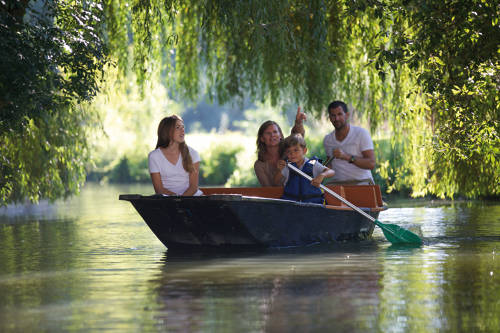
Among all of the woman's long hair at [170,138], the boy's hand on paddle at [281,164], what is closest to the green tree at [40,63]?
the woman's long hair at [170,138]

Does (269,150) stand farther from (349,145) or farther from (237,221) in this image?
(237,221)

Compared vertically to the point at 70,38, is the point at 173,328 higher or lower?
lower

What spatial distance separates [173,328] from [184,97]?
9423mm

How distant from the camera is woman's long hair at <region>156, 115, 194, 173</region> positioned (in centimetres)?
973

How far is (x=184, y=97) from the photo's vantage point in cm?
1485

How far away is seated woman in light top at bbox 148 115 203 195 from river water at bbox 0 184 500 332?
72cm

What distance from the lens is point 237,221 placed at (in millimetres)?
9484

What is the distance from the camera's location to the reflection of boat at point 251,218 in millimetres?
9312

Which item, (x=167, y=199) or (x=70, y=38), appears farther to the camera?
(x=70, y=38)

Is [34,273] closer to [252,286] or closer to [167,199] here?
[167,199]

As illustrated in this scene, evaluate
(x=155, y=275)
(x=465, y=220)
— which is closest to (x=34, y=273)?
(x=155, y=275)

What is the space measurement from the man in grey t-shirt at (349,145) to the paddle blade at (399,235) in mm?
648

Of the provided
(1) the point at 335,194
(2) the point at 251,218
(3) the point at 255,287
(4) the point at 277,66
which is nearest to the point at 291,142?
(1) the point at 335,194

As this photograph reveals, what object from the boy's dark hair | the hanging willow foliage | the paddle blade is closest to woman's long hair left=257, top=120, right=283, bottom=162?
the boy's dark hair
